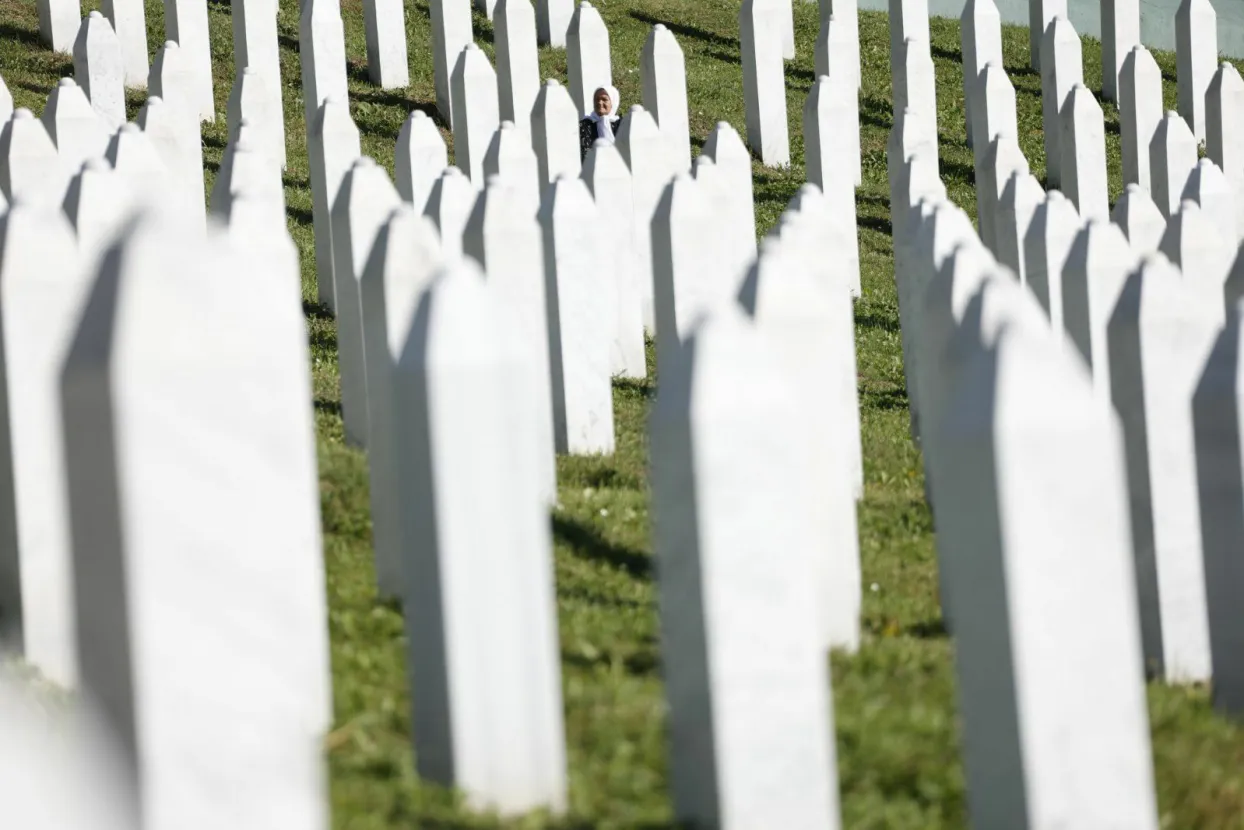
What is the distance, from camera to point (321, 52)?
44.4ft

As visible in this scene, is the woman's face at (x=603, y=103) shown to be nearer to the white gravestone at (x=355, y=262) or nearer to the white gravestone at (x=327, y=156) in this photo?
the white gravestone at (x=327, y=156)

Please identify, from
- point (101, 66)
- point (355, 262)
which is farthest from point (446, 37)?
point (355, 262)

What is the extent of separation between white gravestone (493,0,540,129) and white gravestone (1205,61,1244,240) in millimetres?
4977

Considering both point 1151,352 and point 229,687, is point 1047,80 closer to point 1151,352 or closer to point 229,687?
point 1151,352

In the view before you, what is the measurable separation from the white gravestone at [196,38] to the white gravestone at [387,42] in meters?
1.67

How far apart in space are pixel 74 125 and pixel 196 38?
16.5ft

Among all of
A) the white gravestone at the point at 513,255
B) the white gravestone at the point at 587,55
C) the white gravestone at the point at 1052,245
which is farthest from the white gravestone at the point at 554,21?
the white gravestone at the point at 513,255

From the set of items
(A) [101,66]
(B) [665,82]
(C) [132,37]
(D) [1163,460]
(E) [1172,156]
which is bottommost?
(D) [1163,460]

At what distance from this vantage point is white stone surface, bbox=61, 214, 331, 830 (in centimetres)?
248

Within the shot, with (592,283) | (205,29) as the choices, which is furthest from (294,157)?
(592,283)

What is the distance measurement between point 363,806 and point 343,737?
1.35 feet

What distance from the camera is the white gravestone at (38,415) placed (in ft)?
13.1

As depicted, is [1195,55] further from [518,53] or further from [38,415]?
[38,415]

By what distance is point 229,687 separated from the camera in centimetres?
253
